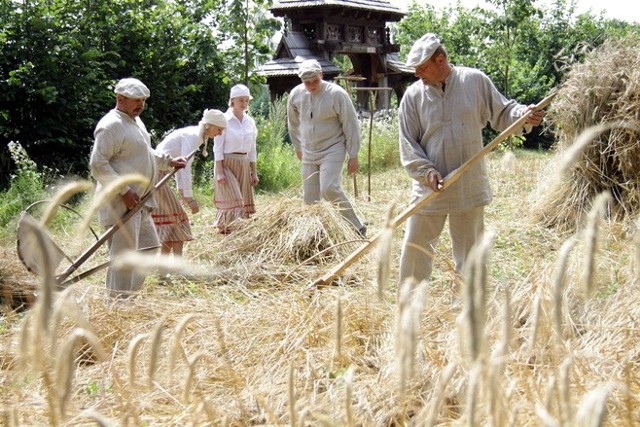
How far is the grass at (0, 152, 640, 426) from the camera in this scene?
1569 millimetres

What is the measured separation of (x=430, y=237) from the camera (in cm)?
450

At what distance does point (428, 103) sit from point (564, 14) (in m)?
29.8

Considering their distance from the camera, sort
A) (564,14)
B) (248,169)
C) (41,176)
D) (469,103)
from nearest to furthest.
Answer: (469,103), (248,169), (41,176), (564,14)

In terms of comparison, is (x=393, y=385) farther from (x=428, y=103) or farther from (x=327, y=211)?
(x=327, y=211)

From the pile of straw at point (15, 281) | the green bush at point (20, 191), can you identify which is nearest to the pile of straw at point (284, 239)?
the pile of straw at point (15, 281)

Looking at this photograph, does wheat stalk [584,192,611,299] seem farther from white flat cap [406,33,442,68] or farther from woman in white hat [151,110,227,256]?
woman in white hat [151,110,227,256]

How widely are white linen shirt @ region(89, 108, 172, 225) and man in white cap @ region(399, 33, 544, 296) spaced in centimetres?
158

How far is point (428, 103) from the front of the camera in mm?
4297

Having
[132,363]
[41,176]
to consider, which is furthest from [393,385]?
[41,176]

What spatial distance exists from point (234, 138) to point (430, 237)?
11.0 feet

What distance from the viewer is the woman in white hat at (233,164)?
7430 mm

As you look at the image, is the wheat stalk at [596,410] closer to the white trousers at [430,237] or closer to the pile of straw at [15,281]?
the white trousers at [430,237]

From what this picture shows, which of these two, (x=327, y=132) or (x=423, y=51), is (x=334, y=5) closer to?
(x=327, y=132)

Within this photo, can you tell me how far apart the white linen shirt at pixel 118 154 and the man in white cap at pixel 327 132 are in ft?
6.89
